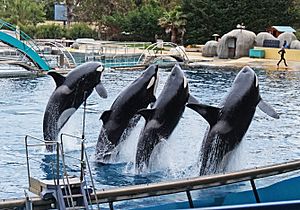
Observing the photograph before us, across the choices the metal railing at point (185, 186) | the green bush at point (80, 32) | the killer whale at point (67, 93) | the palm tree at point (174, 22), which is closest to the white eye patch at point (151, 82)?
the killer whale at point (67, 93)

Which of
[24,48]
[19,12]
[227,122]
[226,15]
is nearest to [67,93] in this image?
[227,122]

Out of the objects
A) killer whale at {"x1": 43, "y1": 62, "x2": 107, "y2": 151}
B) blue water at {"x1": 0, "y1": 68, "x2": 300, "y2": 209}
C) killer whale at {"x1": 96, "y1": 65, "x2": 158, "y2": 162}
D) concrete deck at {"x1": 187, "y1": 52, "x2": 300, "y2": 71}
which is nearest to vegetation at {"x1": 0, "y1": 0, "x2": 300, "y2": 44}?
concrete deck at {"x1": 187, "y1": 52, "x2": 300, "y2": 71}

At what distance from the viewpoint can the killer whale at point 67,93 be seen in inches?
380

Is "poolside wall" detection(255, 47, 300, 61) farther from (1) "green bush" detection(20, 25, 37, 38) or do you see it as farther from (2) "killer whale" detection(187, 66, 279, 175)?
(2) "killer whale" detection(187, 66, 279, 175)

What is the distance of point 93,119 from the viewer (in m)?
13.8

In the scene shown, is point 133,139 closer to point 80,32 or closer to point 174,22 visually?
point 174,22

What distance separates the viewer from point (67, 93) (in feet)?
31.6

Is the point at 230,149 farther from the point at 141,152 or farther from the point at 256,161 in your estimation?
the point at 256,161

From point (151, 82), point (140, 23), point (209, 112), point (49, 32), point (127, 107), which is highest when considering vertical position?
point (151, 82)

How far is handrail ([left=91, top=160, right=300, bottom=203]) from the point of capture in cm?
466

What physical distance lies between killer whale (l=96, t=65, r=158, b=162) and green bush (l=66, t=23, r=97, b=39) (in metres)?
36.6

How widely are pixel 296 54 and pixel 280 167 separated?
26.0 m

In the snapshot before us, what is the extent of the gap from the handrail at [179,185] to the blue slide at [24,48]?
17499 millimetres

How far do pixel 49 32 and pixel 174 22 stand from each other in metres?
10.4
